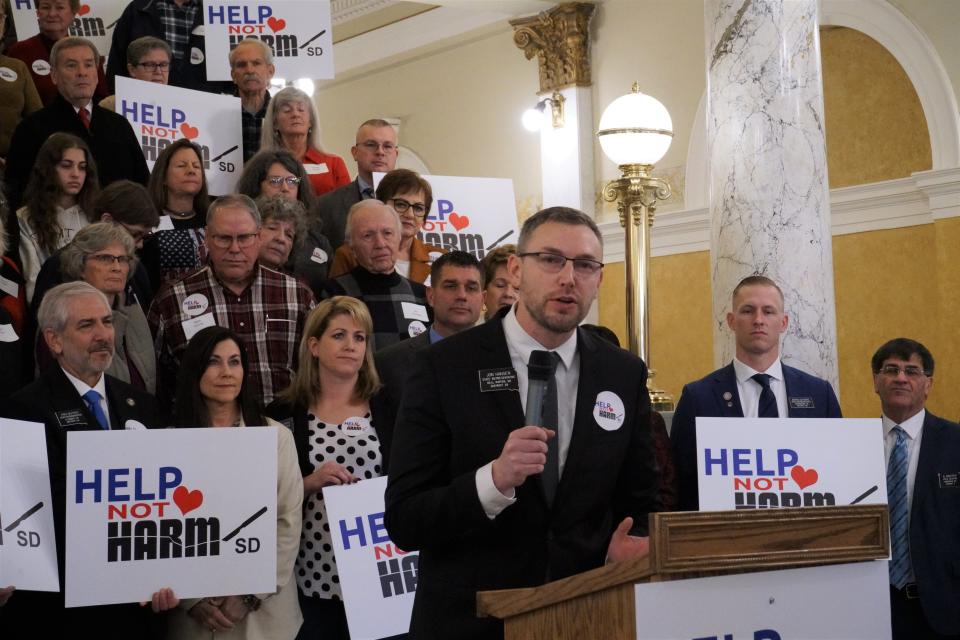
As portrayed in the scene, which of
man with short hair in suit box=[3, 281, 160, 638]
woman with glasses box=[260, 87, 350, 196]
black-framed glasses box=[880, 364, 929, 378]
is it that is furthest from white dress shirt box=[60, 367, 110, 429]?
black-framed glasses box=[880, 364, 929, 378]

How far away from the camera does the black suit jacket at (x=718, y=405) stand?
490cm

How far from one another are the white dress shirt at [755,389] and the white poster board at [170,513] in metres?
1.83

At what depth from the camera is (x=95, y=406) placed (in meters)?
4.50

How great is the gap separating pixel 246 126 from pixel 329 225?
3.94 ft

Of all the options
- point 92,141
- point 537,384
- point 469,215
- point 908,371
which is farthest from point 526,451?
point 92,141

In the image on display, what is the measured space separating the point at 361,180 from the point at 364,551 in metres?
2.99

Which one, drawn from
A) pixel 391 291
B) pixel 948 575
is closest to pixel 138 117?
pixel 391 291

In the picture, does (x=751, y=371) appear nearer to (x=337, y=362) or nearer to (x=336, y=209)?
(x=337, y=362)

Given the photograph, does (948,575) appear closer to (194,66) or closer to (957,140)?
(194,66)

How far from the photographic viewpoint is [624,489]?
302cm

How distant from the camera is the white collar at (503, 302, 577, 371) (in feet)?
9.68

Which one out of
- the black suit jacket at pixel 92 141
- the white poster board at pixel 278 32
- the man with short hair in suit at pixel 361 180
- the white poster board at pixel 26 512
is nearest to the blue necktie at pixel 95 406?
the white poster board at pixel 26 512

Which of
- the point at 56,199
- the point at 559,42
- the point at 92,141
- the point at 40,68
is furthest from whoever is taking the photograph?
the point at 559,42

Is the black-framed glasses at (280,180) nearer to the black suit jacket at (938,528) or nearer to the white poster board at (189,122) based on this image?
the white poster board at (189,122)
